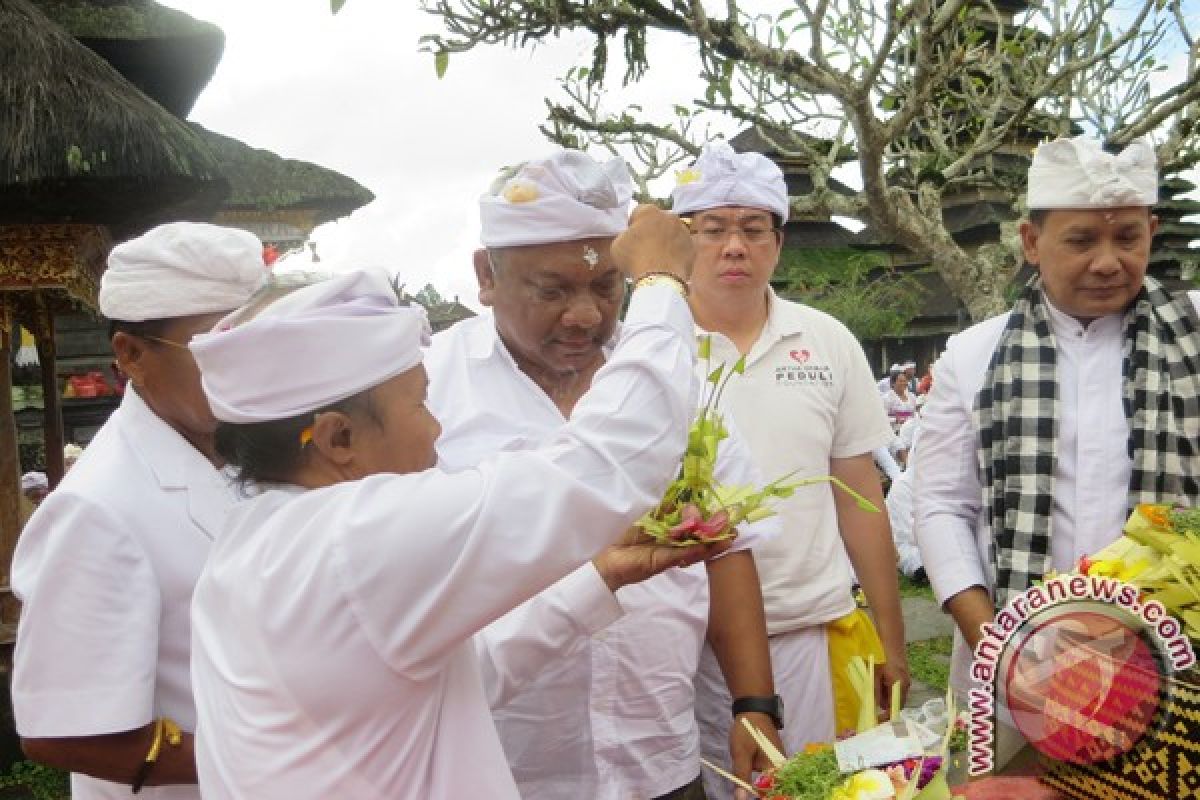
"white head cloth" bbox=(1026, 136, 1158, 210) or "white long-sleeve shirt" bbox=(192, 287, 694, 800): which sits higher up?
"white head cloth" bbox=(1026, 136, 1158, 210)

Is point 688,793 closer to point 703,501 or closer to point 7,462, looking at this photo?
point 703,501

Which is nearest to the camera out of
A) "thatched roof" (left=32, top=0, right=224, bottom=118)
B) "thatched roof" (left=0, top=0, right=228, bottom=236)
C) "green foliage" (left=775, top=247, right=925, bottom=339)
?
"thatched roof" (left=0, top=0, right=228, bottom=236)

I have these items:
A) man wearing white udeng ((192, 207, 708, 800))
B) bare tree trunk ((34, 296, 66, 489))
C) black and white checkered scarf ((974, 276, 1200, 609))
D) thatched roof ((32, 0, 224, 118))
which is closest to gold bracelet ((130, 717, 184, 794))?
man wearing white udeng ((192, 207, 708, 800))

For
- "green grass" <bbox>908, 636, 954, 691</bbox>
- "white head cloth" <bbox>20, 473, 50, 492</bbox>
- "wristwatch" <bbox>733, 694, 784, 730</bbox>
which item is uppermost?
"wristwatch" <bbox>733, 694, 784, 730</bbox>

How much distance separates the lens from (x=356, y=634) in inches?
57.7

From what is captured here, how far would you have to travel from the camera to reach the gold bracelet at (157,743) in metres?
2.01

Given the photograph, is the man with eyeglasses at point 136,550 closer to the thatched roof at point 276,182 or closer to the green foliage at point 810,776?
the green foliage at point 810,776

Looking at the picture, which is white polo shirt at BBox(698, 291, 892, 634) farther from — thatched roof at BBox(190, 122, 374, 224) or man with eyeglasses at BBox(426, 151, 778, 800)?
thatched roof at BBox(190, 122, 374, 224)

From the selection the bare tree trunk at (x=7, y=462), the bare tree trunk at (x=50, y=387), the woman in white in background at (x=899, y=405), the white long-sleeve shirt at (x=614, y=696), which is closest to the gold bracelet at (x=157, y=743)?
the white long-sleeve shirt at (x=614, y=696)

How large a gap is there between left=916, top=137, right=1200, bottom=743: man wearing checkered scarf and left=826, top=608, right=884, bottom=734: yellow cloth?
440 mm

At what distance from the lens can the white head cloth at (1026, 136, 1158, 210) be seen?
2.44 meters

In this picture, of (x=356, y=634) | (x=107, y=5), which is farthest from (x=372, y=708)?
(x=107, y=5)

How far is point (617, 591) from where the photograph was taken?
7.25 ft

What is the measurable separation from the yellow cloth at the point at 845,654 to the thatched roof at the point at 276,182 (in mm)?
6910
